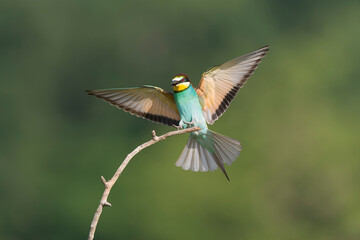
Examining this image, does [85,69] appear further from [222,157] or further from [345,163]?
[222,157]

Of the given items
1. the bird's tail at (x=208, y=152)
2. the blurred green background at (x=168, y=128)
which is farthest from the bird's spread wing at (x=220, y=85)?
the blurred green background at (x=168, y=128)

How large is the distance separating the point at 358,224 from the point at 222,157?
28.7 ft

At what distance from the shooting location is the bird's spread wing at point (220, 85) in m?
2.74

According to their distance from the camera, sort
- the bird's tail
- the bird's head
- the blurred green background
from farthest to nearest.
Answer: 1. the blurred green background
2. the bird's tail
3. the bird's head

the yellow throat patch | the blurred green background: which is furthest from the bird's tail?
the blurred green background

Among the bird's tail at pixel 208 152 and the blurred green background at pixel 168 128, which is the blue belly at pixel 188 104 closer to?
the bird's tail at pixel 208 152

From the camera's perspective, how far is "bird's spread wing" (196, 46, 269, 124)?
8.98ft

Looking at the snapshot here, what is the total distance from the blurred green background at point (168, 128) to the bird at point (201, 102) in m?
5.88

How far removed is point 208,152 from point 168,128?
28.2 ft

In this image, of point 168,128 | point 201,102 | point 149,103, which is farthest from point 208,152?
point 168,128

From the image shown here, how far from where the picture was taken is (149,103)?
9.08 ft

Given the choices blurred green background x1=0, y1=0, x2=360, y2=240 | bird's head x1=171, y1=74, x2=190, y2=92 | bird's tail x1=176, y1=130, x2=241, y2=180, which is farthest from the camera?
blurred green background x1=0, y1=0, x2=360, y2=240

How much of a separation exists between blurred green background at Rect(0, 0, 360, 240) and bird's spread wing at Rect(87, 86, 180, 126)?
5.92 meters

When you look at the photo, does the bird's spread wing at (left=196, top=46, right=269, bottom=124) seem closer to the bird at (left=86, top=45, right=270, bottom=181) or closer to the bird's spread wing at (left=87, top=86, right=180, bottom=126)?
the bird at (left=86, top=45, right=270, bottom=181)
